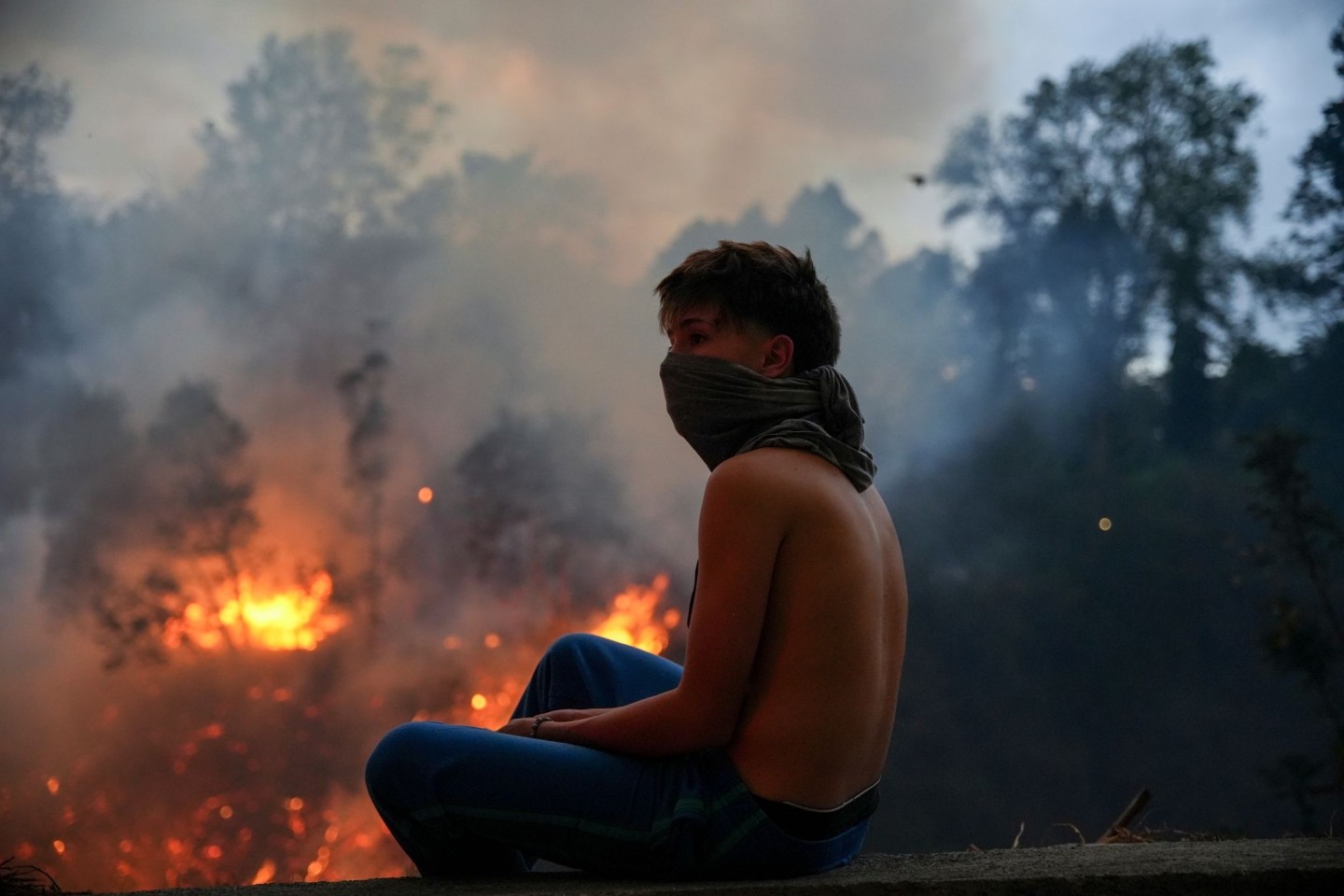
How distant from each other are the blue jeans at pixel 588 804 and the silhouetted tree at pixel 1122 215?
25890 mm

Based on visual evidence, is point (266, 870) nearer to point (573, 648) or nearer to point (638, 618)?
point (638, 618)

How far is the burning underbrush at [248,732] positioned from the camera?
2027cm

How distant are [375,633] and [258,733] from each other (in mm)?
3016

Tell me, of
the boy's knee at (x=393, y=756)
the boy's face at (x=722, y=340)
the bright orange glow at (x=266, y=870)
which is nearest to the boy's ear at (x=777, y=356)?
the boy's face at (x=722, y=340)

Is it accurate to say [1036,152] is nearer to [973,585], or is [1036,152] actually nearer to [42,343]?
[973,585]

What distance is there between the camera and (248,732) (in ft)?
71.6

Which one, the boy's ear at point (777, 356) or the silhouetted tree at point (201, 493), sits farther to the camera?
the silhouetted tree at point (201, 493)

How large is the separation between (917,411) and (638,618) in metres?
8.92

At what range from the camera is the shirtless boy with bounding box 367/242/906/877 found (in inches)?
82.8

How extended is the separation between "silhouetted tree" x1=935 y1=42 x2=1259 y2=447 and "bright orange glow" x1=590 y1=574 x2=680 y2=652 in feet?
36.1

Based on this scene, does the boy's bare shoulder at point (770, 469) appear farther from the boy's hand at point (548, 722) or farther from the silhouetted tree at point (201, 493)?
the silhouetted tree at point (201, 493)

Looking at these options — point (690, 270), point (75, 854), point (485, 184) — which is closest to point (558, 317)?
point (485, 184)

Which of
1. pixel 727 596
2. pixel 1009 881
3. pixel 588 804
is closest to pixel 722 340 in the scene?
pixel 727 596

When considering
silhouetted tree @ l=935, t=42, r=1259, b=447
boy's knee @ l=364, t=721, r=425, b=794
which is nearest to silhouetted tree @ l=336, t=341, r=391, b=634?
silhouetted tree @ l=935, t=42, r=1259, b=447
